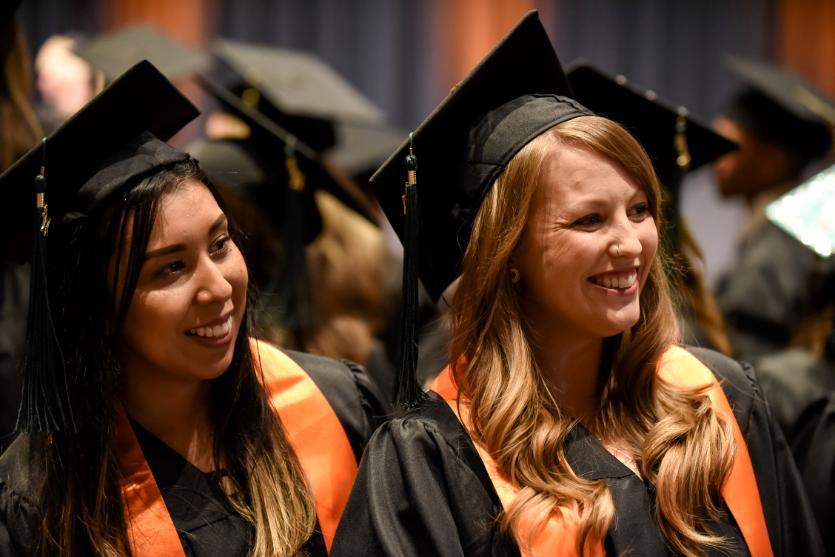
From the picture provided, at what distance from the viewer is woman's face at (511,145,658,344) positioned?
6.70ft

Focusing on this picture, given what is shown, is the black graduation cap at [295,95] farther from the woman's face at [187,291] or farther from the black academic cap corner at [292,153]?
the woman's face at [187,291]

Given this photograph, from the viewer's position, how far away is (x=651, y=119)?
9.48ft

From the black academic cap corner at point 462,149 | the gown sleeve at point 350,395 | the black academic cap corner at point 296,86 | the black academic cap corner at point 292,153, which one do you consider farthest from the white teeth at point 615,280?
the black academic cap corner at point 296,86

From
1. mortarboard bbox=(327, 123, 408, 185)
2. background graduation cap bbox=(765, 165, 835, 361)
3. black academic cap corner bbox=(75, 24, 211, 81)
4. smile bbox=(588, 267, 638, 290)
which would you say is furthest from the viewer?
mortarboard bbox=(327, 123, 408, 185)

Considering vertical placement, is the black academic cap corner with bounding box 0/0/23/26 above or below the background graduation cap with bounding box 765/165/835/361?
above

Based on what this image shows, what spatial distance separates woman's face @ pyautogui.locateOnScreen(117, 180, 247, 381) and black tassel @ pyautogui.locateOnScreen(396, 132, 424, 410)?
33 cm

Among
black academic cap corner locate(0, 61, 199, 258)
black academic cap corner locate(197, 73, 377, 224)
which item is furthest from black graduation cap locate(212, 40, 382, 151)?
black academic cap corner locate(0, 61, 199, 258)

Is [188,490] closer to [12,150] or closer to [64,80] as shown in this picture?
[12,150]

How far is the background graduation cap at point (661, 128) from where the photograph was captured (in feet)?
8.93

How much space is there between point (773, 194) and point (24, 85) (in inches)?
122

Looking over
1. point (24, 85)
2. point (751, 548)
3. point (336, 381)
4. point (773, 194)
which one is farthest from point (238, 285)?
point (773, 194)

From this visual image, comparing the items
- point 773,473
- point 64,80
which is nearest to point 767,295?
point 773,473

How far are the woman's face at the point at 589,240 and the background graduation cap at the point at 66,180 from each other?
2.34ft

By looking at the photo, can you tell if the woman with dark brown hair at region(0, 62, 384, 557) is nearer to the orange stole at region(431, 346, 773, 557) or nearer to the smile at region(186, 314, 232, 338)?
the smile at region(186, 314, 232, 338)
